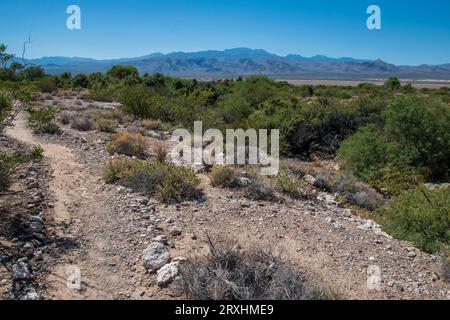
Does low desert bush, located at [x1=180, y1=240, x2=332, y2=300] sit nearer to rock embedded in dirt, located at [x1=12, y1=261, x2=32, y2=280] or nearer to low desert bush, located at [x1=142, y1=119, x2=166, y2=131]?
rock embedded in dirt, located at [x1=12, y1=261, x2=32, y2=280]

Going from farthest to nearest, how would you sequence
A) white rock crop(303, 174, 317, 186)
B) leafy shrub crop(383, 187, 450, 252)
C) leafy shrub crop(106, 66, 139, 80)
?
leafy shrub crop(106, 66, 139, 80), white rock crop(303, 174, 317, 186), leafy shrub crop(383, 187, 450, 252)

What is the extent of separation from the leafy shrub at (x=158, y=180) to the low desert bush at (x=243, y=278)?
2113 mm

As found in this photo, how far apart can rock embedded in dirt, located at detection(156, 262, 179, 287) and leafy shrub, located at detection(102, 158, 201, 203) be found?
210 centimetres

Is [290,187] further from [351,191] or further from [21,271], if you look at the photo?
[21,271]

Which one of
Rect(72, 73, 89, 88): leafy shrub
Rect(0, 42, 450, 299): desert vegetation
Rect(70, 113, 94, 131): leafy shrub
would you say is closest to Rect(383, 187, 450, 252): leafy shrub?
Rect(0, 42, 450, 299): desert vegetation

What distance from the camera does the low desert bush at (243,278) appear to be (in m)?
3.66

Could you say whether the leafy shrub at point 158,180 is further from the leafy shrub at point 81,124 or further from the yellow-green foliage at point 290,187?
the leafy shrub at point 81,124

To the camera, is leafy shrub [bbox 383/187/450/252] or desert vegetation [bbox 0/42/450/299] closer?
desert vegetation [bbox 0/42/450/299]

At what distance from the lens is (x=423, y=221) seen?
6199mm

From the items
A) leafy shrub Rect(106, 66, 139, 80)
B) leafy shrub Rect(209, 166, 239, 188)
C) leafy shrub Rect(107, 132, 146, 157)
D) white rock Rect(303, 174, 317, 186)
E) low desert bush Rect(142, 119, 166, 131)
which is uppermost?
leafy shrub Rect(106, 66, 139, 80)

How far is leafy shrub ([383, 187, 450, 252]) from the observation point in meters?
5.86

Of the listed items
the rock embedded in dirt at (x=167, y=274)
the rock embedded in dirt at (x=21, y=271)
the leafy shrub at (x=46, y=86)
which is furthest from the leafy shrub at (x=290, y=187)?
the leafy shrub at (x=46, y=86)

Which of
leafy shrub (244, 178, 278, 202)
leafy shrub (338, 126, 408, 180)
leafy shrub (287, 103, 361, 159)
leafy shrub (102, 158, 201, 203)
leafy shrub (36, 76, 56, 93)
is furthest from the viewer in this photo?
leafy shrub (36, 76, 56, 93)
